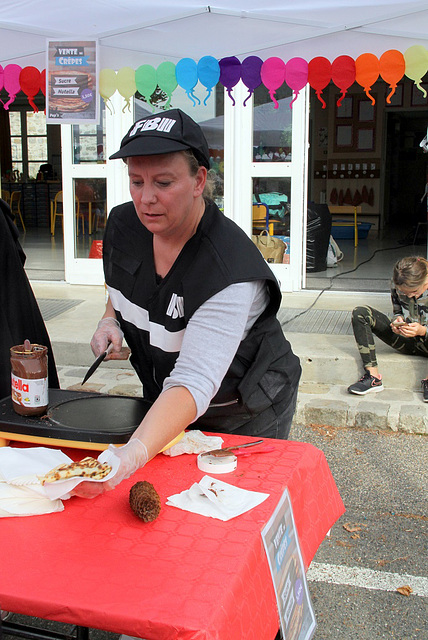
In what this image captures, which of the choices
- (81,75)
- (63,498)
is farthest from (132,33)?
(63,498)

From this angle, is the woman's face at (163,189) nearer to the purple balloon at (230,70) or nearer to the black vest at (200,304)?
the black vest at (200,304)

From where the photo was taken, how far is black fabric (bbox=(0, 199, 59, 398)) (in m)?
2.65

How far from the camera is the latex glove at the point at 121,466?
4.88 ft

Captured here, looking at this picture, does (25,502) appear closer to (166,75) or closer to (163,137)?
(163,137)

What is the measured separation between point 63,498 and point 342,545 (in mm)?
1954

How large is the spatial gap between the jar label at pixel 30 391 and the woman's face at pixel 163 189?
54cm

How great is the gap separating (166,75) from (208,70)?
30 cm

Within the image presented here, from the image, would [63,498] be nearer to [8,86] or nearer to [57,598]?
[57,598]

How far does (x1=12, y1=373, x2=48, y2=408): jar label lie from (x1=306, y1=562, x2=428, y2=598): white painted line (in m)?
1.61

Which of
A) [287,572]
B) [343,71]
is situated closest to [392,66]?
[343,71]

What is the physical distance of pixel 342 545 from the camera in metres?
3.18

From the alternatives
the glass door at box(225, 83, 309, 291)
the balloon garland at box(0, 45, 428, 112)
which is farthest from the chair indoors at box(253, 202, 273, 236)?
the balloon garland at box(0, 45, 428, 112)

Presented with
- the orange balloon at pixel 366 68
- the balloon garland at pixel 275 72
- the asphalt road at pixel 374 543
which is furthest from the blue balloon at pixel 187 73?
the asphalt road at pixel 374 543

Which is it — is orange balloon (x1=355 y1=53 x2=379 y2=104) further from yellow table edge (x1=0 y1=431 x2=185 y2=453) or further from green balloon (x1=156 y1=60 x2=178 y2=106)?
yellow table edge (x1=0 y1=431 x2=185 y2=453)
